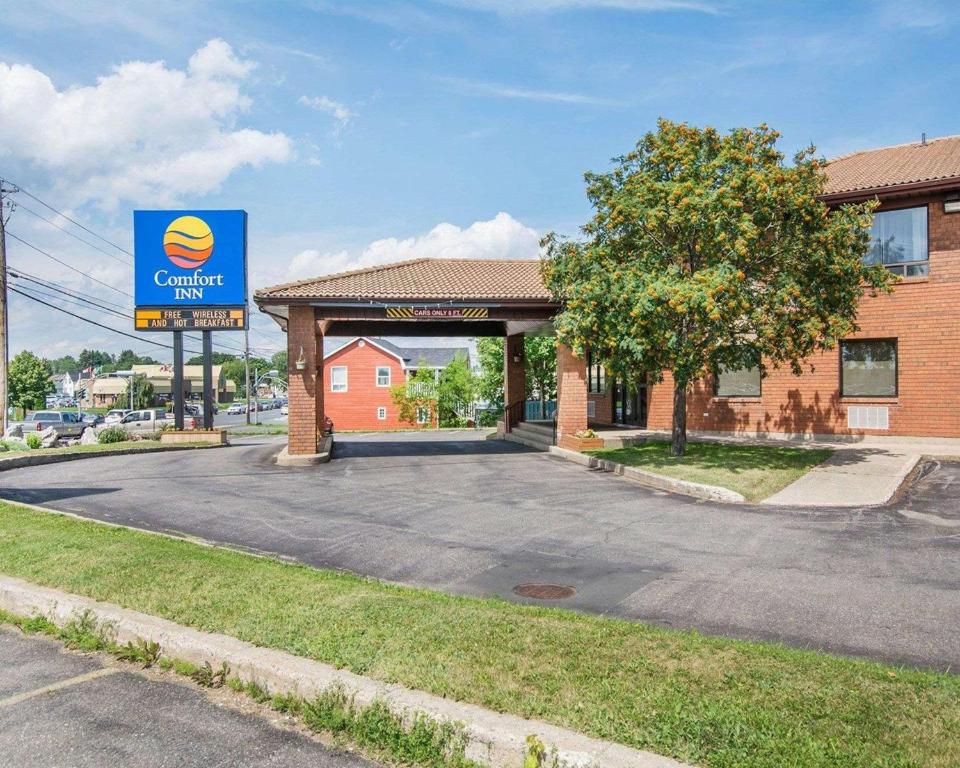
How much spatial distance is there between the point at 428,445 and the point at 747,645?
2208 centimetres

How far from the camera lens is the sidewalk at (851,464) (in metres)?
12.9

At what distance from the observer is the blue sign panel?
102 ft

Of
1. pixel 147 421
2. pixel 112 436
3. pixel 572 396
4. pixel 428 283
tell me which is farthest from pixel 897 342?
pixel 147 421

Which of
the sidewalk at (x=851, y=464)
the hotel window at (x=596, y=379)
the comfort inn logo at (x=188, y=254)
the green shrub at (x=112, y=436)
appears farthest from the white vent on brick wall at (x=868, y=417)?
the green shrub at (x=112, y=436)

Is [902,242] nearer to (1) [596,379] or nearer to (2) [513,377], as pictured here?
(1) [596,379]

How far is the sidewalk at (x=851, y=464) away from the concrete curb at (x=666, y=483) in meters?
0.66

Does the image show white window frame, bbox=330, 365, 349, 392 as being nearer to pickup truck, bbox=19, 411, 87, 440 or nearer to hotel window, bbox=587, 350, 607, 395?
pickup truck, bbox=19, 411, 87, 440

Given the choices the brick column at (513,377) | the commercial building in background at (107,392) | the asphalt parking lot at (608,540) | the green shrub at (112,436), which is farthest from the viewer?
the commercial building in background at (107,392)

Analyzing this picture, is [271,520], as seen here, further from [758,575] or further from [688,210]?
[688,210]

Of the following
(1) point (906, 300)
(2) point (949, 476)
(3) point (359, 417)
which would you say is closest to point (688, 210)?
(2) point (949, 476)

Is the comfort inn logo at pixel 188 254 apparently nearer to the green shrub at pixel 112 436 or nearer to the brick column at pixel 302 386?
the green shrub at pixel 112 436

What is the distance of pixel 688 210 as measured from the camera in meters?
15.4

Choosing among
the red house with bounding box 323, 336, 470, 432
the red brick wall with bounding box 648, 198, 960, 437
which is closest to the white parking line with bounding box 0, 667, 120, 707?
the red brick wall with bounding box 648, 198, 960, 437

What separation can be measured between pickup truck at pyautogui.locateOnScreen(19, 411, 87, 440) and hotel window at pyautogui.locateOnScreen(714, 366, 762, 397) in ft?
114
